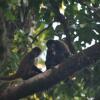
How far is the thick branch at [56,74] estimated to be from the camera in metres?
5.45

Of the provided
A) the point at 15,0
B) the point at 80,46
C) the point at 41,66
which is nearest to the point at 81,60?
the point at 80,46

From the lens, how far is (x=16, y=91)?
554 cm

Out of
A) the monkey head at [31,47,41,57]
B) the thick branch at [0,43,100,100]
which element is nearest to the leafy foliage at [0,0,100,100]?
the thick branch at [0,43,100,100]

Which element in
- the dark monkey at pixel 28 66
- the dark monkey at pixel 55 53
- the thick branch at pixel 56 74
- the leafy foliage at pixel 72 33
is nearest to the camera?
the thick branch at pixel 56 74

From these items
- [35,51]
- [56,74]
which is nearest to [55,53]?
[35,51]

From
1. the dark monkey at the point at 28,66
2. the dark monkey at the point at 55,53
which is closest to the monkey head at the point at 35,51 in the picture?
the dark monkey at the point at 28,66

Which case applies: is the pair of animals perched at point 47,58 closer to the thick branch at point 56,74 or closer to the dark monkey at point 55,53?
the dark monkey at point 55,53

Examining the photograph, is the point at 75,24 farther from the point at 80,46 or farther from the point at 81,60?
the point at 81,60

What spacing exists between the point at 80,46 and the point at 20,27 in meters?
2.32

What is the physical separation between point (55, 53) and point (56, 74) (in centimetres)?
335

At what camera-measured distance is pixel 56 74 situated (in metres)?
5.49

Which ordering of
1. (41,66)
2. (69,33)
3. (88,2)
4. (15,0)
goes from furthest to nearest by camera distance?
(41,66), (88,2), (69,33), (15,0)

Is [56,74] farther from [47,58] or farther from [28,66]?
[47,58]

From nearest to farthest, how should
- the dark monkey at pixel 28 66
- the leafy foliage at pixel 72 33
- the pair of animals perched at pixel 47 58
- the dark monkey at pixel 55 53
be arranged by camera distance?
1. the leafy foliage at pixel 72 33
2. the dark monkey at pixel 28 66
3. the pair of animals perched at pixel 47 58
4. the dark monkey at pixel 55 53
